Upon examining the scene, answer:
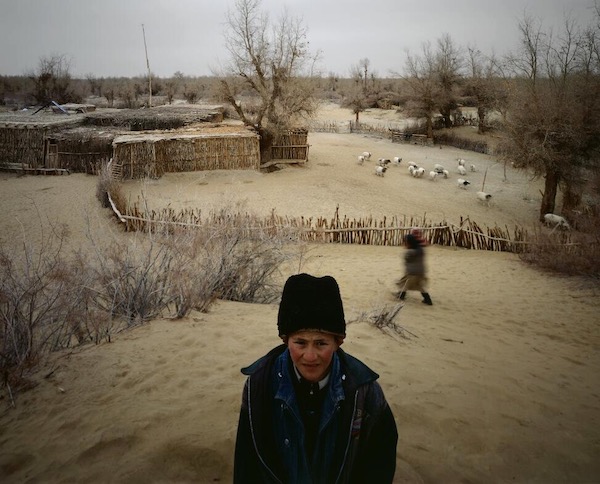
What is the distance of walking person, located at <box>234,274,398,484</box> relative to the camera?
4.75 feet

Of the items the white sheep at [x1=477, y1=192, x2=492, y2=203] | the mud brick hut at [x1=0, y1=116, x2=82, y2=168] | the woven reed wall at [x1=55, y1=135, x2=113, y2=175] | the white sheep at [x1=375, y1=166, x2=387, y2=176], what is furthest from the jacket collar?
the mud brick hut at [x1=0, y1=116, x2=82, y2=168]

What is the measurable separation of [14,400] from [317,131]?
31.1 m

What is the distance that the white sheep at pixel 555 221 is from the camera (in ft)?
41.5

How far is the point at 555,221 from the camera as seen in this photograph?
13.2 m

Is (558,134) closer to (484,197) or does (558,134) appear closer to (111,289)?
(484,197)

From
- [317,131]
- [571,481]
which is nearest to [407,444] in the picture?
[571,481]

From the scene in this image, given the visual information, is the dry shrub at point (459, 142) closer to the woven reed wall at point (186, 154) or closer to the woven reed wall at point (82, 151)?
the woven reed wall at point (186, 154)

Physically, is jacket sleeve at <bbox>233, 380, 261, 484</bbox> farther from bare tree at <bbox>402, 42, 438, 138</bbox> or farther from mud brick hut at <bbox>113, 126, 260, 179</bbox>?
bare tree at <bbox>402, 42, 438, 138</bbox>

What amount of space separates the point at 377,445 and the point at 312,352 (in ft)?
1.45

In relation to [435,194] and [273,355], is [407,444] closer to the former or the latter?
[273,355]

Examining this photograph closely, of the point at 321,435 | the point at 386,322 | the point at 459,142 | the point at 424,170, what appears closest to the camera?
the point at 321,435

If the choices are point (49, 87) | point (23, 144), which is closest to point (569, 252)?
point (23, 144)

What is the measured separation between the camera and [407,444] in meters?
2.64

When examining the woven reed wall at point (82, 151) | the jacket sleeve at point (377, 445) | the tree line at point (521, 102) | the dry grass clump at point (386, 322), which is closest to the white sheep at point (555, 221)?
the tree line at point (521, 102)
